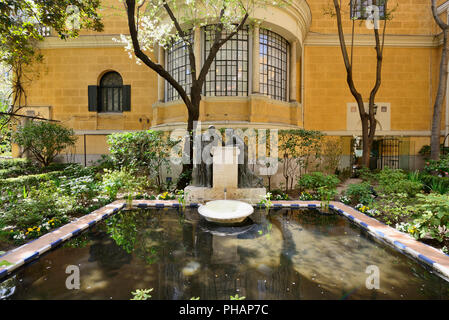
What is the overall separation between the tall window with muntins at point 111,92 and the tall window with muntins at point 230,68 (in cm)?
698

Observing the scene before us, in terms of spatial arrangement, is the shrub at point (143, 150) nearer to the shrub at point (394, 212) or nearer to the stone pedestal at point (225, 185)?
the stone pedestal at point (225, 185)

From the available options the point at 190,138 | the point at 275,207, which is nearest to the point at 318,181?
the point at 275,207

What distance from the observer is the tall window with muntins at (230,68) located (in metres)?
10.3

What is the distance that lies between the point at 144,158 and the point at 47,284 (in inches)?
214

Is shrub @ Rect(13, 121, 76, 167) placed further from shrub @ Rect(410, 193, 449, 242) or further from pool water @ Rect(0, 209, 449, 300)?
shrub @ Rect(410, 193, 449, 242)

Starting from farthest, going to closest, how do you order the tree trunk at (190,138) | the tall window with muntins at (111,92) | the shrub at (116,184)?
the tall window with muntins at (111,92)
the tree trunk at (190,138)
the shrub at (116,184)

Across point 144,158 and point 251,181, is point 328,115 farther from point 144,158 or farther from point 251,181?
point 144,158

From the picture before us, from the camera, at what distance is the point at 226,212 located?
17.7 feet

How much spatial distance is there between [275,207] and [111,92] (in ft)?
42.3

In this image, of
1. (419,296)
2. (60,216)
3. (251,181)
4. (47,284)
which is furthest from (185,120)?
(419,296)

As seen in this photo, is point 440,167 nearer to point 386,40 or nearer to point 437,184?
point 437,184

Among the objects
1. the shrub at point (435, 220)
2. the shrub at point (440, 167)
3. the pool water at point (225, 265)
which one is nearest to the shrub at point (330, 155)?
the shrub at point (440, 167)

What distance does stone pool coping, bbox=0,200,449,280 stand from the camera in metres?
3.34

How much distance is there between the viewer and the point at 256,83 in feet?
33.1
